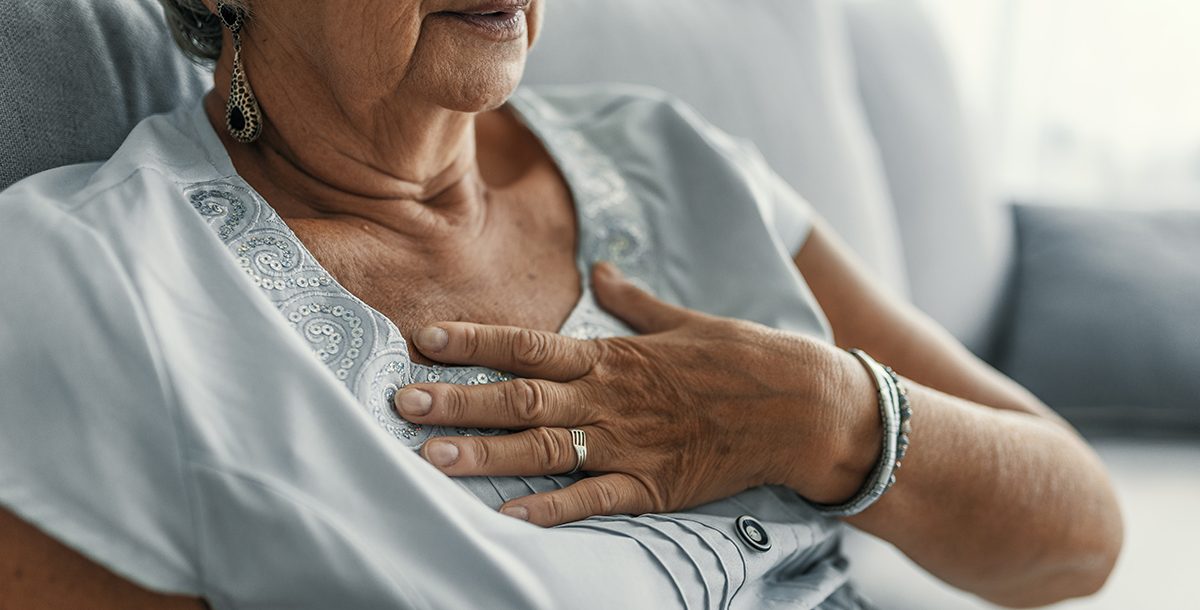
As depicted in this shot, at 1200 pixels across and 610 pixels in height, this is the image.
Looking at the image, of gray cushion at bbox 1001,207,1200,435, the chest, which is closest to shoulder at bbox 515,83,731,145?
the chest

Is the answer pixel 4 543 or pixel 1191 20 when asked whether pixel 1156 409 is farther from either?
pixel 4 543

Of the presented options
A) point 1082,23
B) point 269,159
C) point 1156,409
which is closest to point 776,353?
point 269,159

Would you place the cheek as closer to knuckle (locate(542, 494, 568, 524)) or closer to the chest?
the chest

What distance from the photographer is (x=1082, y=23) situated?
9.13 ft

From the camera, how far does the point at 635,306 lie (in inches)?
41.3

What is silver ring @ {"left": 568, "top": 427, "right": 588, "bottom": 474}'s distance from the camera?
0.88m

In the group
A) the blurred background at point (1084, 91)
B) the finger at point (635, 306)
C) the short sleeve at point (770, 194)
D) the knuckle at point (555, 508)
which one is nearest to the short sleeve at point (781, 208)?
the short sleeve at point (770, 194)

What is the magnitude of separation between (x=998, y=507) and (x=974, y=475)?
0.16 feet

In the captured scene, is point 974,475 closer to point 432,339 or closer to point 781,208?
point 781,208

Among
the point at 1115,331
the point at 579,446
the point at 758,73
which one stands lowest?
the point at 1115,331

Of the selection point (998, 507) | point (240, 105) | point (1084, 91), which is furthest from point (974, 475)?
point (1084, 91)

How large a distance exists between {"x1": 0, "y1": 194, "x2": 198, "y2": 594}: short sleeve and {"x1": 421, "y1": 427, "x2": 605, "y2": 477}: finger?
0.65 ft

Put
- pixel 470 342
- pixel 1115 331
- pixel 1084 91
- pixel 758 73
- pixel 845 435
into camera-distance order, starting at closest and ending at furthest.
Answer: pixel 470 342
pixel 845 435
pixel 758 73
pixel 1115 331
pixel 1084 91

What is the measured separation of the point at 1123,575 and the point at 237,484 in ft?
3.88
